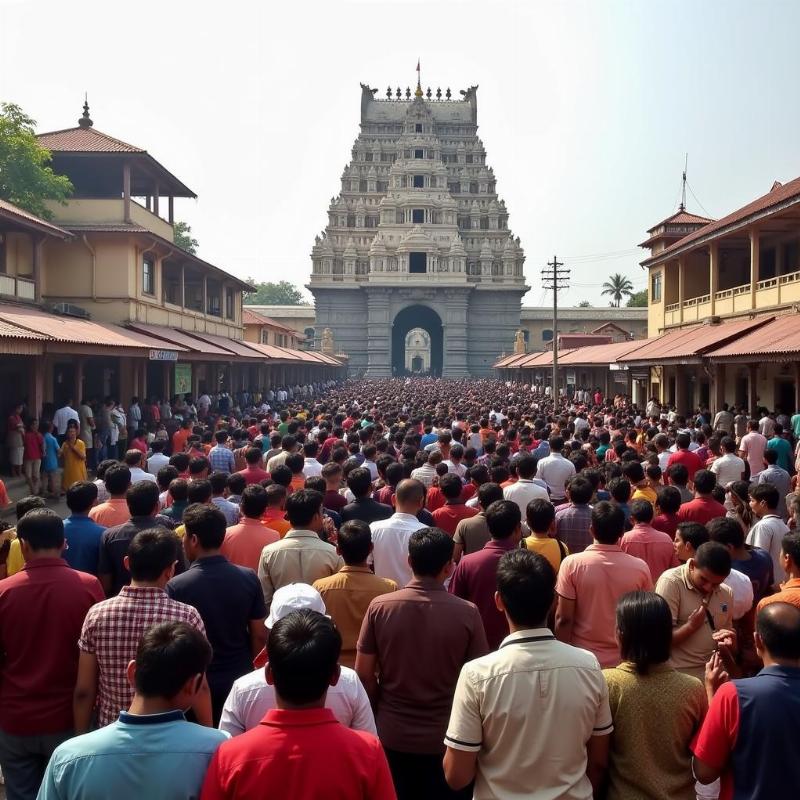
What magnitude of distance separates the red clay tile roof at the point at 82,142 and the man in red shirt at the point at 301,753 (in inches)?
976

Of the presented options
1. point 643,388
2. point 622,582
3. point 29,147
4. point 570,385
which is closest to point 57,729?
point 622,582

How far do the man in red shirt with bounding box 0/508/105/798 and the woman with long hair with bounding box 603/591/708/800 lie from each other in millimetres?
2714

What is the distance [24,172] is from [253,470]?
59.7 ft

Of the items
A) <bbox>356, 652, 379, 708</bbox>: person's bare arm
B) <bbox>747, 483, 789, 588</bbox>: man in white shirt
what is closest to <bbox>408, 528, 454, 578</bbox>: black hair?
<bbox>356, 652, 379, 708</bbox>: person's bare arm

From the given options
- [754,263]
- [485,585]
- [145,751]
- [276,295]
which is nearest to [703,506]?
[485,585]

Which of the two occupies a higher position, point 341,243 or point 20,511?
point 341,243

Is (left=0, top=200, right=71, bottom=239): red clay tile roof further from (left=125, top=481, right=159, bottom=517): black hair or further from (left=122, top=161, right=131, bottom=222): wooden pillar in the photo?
(left=125, top=481, right=159, bottom=517): black hair

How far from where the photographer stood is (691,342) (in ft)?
74.3

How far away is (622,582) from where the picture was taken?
4742mm

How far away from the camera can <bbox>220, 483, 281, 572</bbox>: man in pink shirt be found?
5969 mm

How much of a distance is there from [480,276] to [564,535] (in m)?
65.4

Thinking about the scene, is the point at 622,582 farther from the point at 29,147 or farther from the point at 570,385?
the point at 570,385

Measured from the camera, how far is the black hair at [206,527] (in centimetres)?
477

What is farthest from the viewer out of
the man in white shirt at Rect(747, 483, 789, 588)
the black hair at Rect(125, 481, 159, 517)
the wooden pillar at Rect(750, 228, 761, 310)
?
the wooden pillar at Rect(750, 228, 761, 310)
